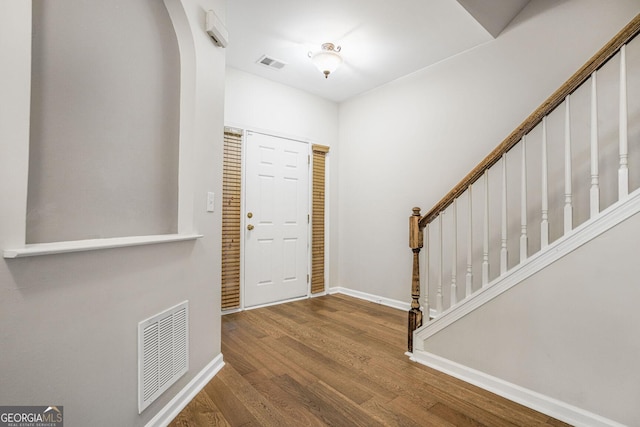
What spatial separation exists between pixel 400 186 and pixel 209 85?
235 cm

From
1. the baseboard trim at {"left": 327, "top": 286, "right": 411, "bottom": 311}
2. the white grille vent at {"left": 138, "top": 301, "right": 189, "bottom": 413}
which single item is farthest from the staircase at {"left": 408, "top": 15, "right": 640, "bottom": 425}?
the white grille vent at {"left": 138, "top": 301, "right": 189, "bottom": 413}

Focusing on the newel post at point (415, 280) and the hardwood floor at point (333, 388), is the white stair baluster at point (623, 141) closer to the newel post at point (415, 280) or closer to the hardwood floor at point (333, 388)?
the newel post at point (415, 280)

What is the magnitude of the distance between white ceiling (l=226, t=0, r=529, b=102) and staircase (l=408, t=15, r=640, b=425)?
1035mm

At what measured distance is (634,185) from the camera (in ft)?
6.57

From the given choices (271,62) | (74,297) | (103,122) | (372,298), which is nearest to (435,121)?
(271,62)

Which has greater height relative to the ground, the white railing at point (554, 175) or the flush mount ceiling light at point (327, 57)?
the flush mount ceiling light at point (327, 57)

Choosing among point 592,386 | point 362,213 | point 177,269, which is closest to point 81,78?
point 177,269

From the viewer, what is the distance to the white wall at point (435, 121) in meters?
2.33

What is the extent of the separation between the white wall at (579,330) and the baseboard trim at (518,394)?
0.03 metres

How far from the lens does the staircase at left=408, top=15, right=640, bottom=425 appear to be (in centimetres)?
139

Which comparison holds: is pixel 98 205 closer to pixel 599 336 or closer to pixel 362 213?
pixel 599 336

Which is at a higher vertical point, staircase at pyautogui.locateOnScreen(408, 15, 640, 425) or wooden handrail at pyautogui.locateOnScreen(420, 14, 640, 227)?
wooden handrail at pyautogui.locateOnScreen(420, 14, 640, 227)

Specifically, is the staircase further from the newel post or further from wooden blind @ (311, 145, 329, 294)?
Answer: wooden blind @ (311, 145, 329, 294)

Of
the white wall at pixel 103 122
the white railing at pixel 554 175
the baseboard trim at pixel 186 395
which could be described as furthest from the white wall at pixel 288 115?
the baseboard trim at pixel 186 395
